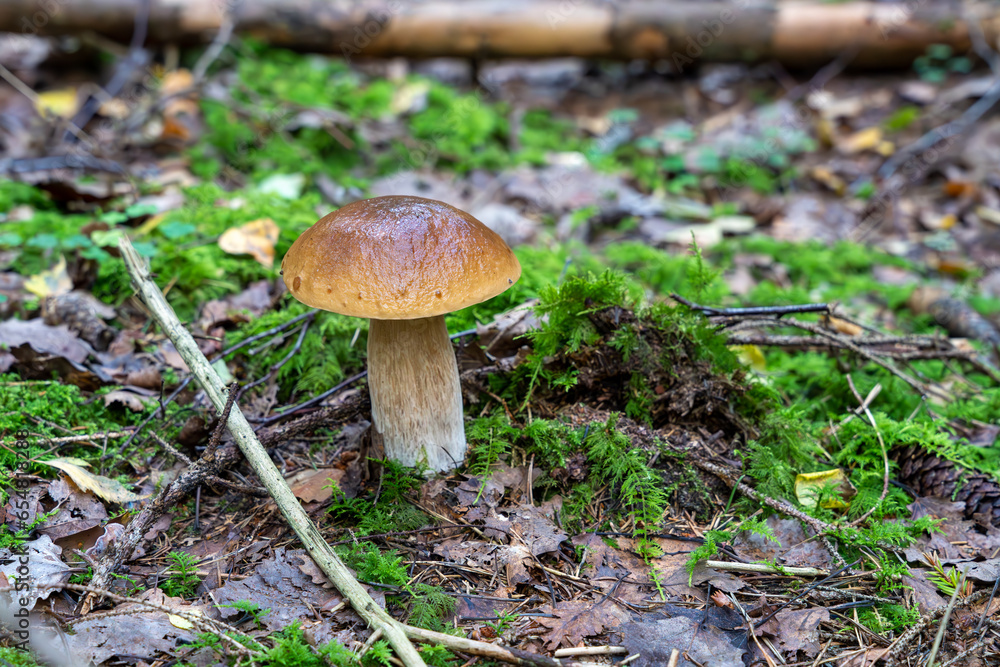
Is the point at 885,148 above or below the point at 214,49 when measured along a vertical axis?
below

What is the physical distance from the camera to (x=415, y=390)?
8.09 feet

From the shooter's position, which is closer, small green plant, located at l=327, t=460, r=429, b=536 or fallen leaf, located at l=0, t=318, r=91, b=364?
small green plant, located at l=327, t=460, r=429, b=536

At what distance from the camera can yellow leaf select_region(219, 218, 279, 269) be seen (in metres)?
3.75

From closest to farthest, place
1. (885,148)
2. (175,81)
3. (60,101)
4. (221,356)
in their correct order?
1. (221,356)
2. (60,101)
3. (175,81)
4. (885,148)

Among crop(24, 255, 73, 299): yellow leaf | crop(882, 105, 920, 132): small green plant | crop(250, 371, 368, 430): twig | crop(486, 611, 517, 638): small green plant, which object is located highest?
crop(24, 255, 73, 299): yellow leaf

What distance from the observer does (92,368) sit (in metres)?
3.00

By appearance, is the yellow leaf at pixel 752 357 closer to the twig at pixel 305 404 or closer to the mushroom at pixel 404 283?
the mushroom at pixel 404 283

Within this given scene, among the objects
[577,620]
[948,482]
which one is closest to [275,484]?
[577,620]

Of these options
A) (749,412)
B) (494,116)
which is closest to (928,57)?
(494,116)

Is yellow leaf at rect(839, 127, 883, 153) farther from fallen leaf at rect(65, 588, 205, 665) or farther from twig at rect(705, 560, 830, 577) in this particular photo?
fallen leaf at rect(65, 588, 205, 665)

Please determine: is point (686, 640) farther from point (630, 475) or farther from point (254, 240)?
point (254, 240)

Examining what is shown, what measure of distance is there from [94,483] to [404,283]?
143 centimetres

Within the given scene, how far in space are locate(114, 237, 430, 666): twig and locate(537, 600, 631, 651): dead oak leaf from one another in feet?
1.49

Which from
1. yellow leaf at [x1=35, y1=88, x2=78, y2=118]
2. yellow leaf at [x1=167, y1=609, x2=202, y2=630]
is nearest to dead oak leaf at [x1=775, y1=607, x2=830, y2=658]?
yellow leaf at [x1=167, y1=609, x2=202, y2=630]
